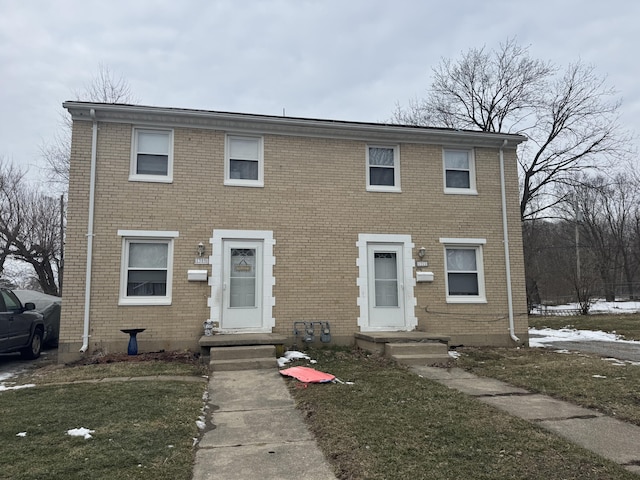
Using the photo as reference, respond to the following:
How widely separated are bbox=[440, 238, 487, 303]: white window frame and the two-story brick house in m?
0.04

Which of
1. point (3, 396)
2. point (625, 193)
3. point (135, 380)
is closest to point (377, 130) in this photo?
point (135, 380)

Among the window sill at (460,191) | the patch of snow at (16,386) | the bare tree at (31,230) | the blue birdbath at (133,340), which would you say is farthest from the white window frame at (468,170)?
the bare tree at (31,230)

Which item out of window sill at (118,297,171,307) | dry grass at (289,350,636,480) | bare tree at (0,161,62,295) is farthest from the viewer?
bare tree at (0,161,62,295)

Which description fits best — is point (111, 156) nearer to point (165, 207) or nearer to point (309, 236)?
point (165, 207)

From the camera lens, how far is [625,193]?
40344mm

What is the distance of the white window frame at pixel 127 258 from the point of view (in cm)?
941

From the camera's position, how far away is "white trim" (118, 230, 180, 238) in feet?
31.1

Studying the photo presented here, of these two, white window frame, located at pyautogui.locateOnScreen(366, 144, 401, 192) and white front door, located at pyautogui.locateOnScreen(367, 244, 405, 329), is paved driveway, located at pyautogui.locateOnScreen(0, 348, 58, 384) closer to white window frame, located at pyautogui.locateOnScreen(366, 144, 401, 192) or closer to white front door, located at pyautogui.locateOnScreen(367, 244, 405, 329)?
white front door, located at pyautogui.locateOnScreen(367, 244, 405, 329)

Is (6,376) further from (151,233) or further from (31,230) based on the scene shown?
(31,230)

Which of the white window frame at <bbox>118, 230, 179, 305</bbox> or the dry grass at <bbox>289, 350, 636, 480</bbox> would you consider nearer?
the dry grass at <bbox>289, 350, 636, 480</bbox>

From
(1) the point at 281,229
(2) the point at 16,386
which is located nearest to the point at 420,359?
(1) the point at 281,229

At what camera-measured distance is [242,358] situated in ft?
27.4

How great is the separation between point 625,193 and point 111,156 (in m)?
44.3

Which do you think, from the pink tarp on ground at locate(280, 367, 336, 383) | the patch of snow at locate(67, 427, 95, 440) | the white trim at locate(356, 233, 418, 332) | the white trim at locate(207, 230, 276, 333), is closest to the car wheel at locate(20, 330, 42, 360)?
the white trim at locate(207, 230, 276, 333)
